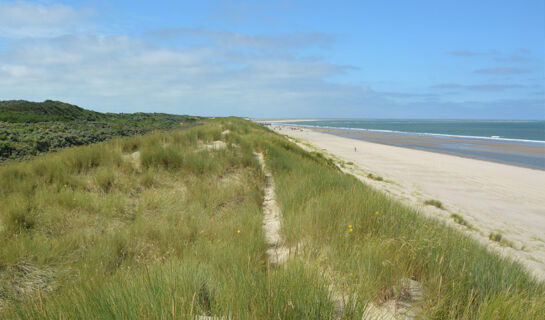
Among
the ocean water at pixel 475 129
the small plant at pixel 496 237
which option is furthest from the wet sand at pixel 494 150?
the small plant at pixel 496 237

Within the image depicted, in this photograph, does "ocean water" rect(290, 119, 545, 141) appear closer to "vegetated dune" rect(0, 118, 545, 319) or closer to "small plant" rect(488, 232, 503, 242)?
→ "small plant" rect(488, 232, 503, 242)

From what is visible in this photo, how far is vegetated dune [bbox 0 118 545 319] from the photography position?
5.77 ft

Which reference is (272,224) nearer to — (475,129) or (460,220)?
(460,220)

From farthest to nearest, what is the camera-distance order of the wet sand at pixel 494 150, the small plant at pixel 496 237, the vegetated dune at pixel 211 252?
the wet sand at pixel 494 150 → the small plant at pixel 496 237 → the vegetated dune at pixel 211 252

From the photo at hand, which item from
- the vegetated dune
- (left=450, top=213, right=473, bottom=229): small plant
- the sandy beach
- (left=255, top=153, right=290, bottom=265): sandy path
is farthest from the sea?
the vegetated dune

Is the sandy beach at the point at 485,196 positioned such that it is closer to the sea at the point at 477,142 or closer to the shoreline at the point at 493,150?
the shoreline at the point at 493,150

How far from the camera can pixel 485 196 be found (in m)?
10.8

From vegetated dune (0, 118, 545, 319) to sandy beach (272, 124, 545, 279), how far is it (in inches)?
54.1

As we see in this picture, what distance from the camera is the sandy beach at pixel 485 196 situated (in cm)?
633

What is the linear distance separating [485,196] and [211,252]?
12280 mm

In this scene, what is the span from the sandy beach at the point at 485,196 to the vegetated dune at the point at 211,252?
1.37 m

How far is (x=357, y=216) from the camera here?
3.55 meters

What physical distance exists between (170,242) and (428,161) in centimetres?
2047

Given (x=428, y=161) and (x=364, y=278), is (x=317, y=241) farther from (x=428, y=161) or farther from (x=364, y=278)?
(x=428, y=161)
